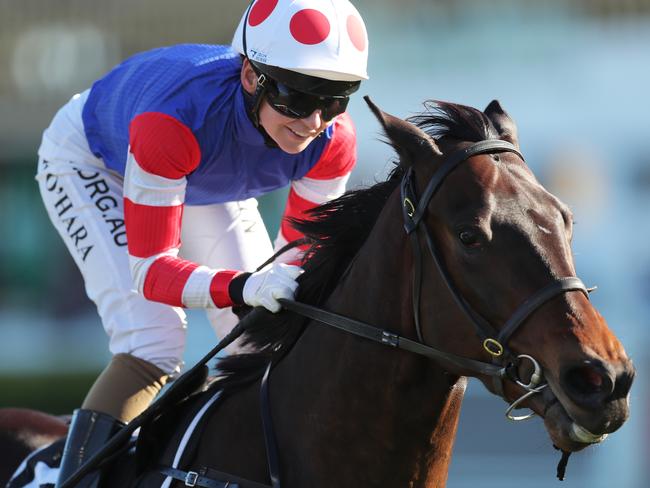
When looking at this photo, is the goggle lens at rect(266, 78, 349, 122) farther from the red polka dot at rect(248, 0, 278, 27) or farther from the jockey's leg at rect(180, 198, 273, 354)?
the jockey's leg at rect(180, 198, 273, 354)

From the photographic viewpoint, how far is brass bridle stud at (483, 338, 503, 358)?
9.00ft

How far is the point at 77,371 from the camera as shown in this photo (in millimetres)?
13328

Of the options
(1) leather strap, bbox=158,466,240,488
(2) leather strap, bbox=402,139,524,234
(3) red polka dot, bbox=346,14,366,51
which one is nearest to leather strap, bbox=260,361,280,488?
(1) leather strap, bbox=158,466,240,488

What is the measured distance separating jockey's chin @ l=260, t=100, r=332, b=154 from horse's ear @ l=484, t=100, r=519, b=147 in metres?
0.55

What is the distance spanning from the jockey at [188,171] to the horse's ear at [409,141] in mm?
458

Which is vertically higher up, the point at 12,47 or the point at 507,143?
the point at 507,143

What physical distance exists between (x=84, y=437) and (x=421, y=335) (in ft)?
3.82

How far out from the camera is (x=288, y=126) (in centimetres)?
357

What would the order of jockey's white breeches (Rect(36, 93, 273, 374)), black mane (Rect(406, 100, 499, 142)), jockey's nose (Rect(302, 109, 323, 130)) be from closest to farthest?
black mane (Rect(406, 100, 499, 142)) < jockey's nose (Rect(302, 109, 323, 130)) < jockey's white breeches (Rect(36, 93, 273, 374))

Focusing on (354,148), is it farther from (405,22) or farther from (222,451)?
(405,22)

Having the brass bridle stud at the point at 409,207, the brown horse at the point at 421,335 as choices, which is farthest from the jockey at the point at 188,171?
the brass bridle stud at the point at 409,207

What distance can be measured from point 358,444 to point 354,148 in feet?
4.73

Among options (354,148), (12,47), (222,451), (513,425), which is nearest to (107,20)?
(12,47)

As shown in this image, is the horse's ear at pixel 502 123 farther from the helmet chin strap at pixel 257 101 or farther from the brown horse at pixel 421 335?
the helmet chin strap at pixel 257 101
